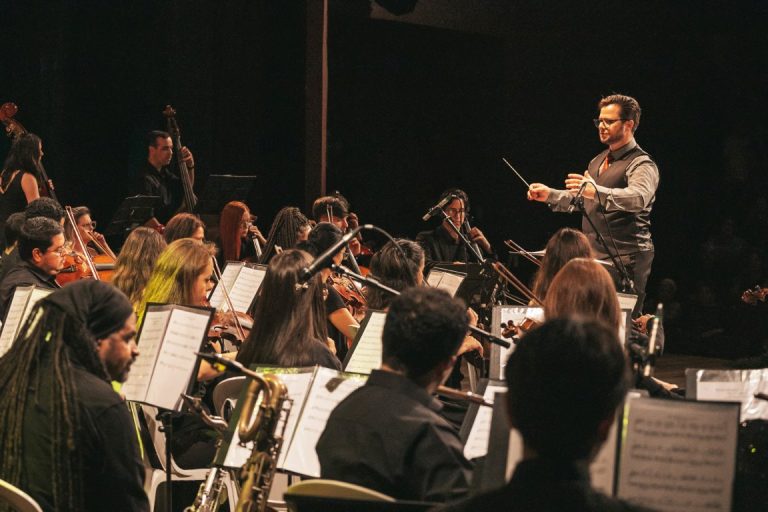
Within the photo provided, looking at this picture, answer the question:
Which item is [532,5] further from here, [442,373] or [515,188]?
[442,373]

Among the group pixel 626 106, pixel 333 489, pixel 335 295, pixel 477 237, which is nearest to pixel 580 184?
pixel 626 106

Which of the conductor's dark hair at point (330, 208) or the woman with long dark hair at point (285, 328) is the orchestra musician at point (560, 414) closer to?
the woman with long dark hair at point (285, 328)

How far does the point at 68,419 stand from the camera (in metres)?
2.20

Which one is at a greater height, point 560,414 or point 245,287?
point 245,287

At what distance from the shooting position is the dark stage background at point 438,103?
8664mm

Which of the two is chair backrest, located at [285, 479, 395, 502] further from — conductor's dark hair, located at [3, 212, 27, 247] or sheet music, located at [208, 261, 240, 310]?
conductor's dark hair, located at [3, 212, 27, 247]

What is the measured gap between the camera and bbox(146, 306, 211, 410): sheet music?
300cm

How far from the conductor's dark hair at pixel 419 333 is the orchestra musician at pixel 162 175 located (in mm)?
6040

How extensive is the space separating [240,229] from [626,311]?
3.91 m

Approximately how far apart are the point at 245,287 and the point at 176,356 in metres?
1.94

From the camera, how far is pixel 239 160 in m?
8.84

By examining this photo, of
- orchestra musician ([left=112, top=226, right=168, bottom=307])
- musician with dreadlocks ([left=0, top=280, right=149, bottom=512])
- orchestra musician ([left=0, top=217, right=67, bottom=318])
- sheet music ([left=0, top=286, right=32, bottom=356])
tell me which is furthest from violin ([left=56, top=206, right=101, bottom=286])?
musician with dreadlocks ([left=0, top=280, right=149, bottom=512])

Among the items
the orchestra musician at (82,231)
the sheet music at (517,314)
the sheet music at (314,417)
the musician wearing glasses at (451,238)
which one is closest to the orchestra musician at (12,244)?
the orchestra musician at (82,231)

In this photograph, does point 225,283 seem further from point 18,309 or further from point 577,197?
point 577,197
